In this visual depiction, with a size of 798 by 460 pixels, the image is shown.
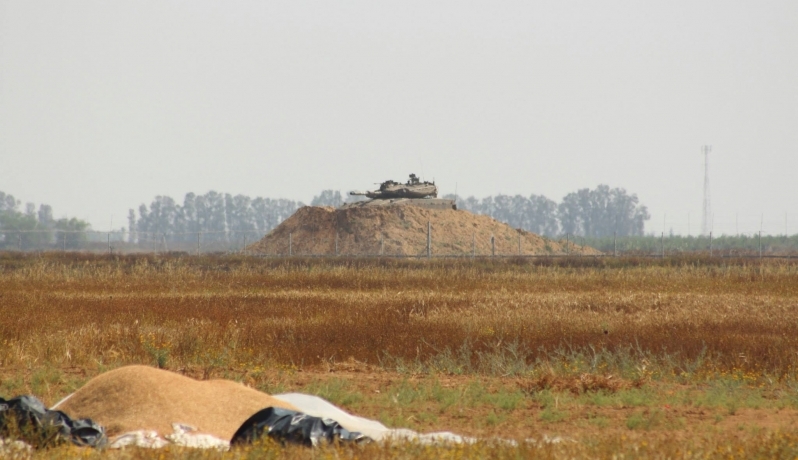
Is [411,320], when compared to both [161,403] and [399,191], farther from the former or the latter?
[399,191]

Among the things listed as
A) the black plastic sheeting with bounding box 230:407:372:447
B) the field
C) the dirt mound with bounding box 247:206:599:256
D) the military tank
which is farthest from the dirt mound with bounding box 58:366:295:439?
the military tank

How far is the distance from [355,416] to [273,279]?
23.9 meters

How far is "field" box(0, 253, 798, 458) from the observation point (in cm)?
912

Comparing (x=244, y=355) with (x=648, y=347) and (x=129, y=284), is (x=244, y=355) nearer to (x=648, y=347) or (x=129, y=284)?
(x=648, y=347)

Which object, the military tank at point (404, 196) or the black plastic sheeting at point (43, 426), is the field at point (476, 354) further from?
the military tank at point (404, 196)

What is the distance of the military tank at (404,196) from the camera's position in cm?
6373

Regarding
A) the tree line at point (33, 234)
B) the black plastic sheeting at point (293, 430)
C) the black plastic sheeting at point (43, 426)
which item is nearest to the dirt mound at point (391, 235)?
the black plastic sheeting at point (293, 430)

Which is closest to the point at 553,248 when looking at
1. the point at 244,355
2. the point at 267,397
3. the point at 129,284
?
the point at 129,284

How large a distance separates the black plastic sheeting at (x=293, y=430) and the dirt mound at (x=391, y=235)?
161 ft

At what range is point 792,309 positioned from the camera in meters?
20.9

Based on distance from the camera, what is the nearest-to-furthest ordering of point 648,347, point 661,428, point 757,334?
point 661,428 < point 648,347 < point 757,334

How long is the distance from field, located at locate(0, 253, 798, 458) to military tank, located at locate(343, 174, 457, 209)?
111 ft

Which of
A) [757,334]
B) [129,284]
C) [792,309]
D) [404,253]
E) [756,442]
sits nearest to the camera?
[756,442]

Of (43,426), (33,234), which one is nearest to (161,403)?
(43,426)
